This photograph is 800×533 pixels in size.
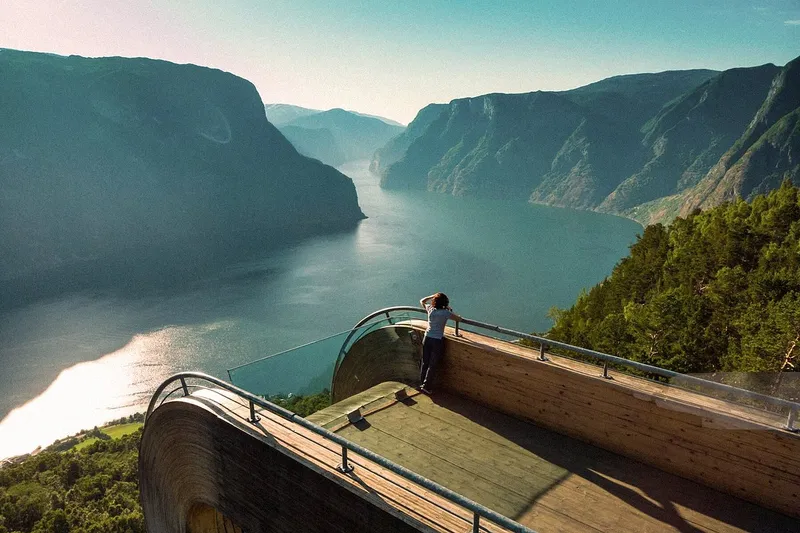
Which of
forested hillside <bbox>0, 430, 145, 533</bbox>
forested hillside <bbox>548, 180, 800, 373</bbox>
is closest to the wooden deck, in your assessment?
forested hillside <bbox>548, 180, 800, 373</bbox>

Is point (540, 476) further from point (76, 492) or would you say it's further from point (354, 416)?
point (76, 492)

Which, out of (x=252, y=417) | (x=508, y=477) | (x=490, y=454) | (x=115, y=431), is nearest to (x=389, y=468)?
(x=508, y=477)

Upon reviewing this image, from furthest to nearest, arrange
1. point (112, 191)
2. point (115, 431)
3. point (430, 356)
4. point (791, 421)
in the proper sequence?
point (112, 191), point (115, 431), point (430, 356), point (791, 421)

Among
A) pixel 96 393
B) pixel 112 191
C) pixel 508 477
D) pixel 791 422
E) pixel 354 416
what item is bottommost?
pixel 96 393

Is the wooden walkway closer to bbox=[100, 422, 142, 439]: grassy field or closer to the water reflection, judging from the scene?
bbox=[100, 422, 142, 439]: grassy field

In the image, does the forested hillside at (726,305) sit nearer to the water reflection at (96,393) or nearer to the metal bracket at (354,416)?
the metal bracket at (354,416)

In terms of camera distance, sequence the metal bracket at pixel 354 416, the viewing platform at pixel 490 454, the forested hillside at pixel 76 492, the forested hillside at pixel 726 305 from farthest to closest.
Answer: the forested hillside at pixel 76 492 → the forested hillside at pixel 726 305 → the metal bracket at pixel 354 416 → the viewing platform at pixel 490 454

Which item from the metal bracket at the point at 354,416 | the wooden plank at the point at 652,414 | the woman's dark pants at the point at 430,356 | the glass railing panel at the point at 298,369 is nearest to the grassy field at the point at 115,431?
the glass railing panel at the point at 298,369
